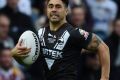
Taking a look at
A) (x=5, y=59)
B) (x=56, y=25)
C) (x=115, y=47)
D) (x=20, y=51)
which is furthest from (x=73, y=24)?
(x=20, y=51)

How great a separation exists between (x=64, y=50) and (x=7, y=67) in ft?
10.5

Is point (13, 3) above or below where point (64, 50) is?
above

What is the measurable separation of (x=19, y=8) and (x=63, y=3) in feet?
14.8

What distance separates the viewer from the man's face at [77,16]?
1120 cm

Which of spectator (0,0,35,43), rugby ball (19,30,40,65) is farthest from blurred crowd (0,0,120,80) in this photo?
rugby ball (19,30,40,65)

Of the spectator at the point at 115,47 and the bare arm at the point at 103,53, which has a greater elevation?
the bare arm at the point at 103,53

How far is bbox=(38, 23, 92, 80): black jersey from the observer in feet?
23.3

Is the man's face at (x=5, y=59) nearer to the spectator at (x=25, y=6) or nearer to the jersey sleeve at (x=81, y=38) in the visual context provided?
the spectator at (x=25, y=6)

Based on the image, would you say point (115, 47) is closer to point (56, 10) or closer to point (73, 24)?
point (73, 24)

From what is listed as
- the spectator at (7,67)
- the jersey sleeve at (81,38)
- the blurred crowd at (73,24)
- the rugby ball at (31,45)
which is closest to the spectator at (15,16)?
the blurred crowd at (73,24)

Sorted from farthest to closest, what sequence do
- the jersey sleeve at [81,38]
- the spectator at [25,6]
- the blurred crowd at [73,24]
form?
1. the spectator at [25,6]
2. the blurred crowd at [73,24]
3. the jersey sleeve at [81,38]

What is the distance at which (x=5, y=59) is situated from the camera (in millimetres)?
10195

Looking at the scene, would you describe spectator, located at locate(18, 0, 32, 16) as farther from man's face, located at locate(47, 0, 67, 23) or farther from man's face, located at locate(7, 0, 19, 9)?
man's face, located at locate(47, 0, 67, 23)

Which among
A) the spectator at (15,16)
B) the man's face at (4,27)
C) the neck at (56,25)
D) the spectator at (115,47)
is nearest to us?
the neck at (56,25)
